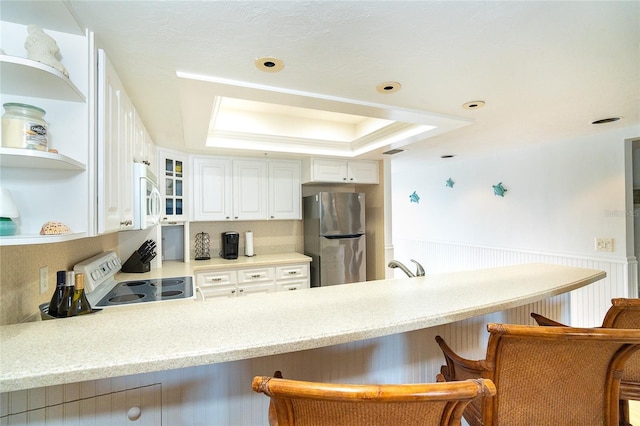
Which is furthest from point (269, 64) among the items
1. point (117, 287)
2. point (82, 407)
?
point (117, 287)

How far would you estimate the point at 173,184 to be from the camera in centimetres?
317

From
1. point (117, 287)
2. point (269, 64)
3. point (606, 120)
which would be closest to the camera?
point (269, 64)

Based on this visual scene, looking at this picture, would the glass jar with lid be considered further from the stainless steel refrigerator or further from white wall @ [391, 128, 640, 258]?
white wall @ [391, 128, 640, 258]

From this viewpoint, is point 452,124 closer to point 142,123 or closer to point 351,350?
point 351,350

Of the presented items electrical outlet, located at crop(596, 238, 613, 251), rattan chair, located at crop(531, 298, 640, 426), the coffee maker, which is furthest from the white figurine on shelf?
electrical outlet, located at crop(596, 238, 613, 251)

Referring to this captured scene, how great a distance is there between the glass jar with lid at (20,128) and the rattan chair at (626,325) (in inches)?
86.1

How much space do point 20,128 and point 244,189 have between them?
2650 millimetres

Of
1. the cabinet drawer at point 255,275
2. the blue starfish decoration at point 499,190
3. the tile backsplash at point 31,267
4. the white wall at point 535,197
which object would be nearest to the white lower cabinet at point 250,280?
the cabinet drawer at point 255,275

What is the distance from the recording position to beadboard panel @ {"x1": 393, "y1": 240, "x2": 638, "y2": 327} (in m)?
2.87

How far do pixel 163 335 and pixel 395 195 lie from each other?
18.6 ft

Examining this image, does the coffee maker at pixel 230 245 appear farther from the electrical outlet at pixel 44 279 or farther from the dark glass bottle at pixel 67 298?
the dark glass bottle at pixel 67 298

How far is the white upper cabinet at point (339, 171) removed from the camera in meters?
3.71

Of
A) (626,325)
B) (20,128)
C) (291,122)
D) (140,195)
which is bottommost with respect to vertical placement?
(626,325)

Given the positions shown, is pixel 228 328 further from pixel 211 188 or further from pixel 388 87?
pixel 211 188
